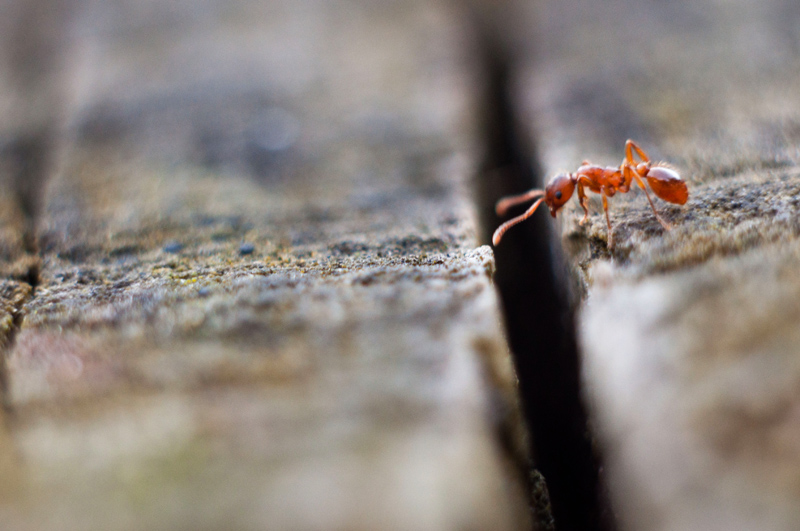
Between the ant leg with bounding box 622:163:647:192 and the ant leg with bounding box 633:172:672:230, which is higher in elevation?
the ant leg with bounding box 622:163:647:192

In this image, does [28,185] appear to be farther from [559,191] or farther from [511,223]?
[559,191]

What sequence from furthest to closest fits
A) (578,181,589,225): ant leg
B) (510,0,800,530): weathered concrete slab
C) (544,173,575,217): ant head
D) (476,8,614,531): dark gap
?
(544,173,575,217): ant head → (578,181,589,225): ant leg → (476,8,614,531): dark gap → (510,0,800,530): weathered concrete slab

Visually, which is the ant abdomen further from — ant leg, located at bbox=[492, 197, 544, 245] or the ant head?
ant leg, located at bbox=[492, 197, 544, 245]

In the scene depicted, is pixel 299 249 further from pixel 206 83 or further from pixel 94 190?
pixel 206 83

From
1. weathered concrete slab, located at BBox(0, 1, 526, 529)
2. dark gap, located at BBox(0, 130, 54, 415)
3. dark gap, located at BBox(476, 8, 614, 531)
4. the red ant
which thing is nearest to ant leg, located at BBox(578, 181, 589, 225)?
the red ant

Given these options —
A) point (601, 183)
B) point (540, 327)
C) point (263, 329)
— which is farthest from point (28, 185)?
point (601, 183)

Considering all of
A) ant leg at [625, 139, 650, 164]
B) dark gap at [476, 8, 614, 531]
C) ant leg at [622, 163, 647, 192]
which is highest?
ant leg at [625, 139, 650, 164]
